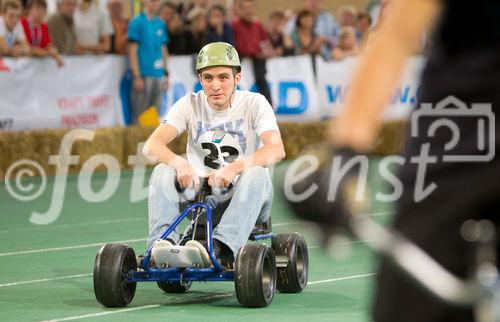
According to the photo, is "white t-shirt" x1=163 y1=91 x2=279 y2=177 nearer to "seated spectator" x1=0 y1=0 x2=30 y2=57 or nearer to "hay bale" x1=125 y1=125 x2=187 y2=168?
"seated spectator" x1=0 y1=0 x2=30 y2=57

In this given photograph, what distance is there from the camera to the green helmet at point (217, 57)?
741 centimetres

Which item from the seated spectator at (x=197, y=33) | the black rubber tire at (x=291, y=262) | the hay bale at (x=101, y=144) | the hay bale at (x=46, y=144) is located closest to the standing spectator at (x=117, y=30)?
the seated spectator at (x=197, y=33)

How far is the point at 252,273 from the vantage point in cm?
674

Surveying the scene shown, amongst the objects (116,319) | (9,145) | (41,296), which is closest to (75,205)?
(9,145)

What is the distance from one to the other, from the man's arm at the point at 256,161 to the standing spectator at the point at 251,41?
33.8 ft

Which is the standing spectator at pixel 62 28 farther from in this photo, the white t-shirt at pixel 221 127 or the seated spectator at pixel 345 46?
the white t-shirt at pixel 221 127

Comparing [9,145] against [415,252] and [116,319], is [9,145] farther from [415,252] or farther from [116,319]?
[415,252]

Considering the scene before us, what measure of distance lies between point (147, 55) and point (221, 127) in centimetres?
890

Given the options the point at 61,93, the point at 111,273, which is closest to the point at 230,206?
the point at 111,273

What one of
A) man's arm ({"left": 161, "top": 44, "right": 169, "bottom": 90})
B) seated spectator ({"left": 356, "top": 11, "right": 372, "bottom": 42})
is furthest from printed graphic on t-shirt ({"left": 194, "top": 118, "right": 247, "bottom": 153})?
seated spectator ({"left": 356, "top": 11, "right": 372, "bottom": 42})

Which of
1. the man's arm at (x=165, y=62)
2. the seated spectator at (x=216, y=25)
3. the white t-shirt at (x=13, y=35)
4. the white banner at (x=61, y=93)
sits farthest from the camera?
the seated spectator at (x=216, y=25)

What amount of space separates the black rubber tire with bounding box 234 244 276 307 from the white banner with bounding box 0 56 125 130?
8.73 metres

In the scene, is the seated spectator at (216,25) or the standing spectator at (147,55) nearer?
the standing spectator at (147,55)

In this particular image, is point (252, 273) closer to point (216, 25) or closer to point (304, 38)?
point (216, 25)
